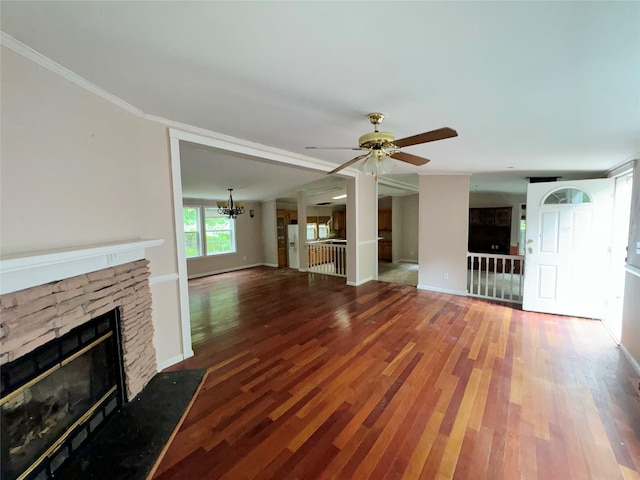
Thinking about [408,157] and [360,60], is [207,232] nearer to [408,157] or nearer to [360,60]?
[408,157]

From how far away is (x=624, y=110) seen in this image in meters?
1.89

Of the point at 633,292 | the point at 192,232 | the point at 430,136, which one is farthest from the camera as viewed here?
the point at 192,232

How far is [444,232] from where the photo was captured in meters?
5.13

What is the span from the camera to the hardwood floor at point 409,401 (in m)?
1.59

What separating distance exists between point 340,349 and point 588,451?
1.96 meters

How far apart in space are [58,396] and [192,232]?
6.27 metres

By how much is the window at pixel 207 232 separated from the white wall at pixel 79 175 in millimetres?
4953

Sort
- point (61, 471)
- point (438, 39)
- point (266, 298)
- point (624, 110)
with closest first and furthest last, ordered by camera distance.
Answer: point (438, 39)
point (61, 471)
point (624, 110)
point (266, 298)

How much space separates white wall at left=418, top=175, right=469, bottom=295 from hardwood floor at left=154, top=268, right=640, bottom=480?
1329 millimetres

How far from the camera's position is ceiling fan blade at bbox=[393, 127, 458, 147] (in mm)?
1731

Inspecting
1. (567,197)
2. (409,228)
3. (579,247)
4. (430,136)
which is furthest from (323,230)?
(430,136)

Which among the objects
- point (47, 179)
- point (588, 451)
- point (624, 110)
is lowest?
point (588, 451)

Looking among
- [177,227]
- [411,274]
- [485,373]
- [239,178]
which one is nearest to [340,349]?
[485,373]

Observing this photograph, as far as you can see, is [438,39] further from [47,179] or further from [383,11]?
[47,179]
